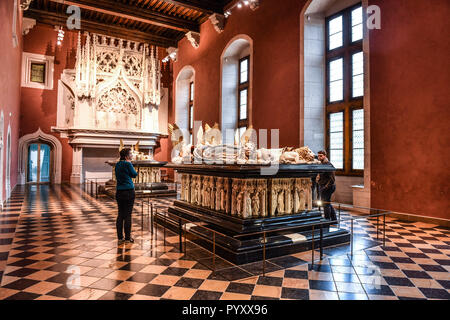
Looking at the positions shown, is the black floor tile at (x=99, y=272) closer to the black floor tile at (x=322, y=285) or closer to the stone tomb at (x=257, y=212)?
the stone tomb at (x=257, y=212)

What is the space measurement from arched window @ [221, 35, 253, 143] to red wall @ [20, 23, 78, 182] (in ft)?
28.0

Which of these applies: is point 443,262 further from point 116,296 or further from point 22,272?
point 22,272

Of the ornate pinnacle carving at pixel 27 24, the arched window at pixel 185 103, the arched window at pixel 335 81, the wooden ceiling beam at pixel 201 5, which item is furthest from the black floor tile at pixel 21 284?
the ornate pinnacle carving at pixel 27 24

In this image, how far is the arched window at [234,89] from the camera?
39.4 feet


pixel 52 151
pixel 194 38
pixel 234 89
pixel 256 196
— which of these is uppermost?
pixel 194 38

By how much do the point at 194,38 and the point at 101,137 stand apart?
268 inches

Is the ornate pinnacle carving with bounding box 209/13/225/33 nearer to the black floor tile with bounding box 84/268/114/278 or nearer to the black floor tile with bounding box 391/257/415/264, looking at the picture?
the black floor tile with bounding box 391/257/415/264

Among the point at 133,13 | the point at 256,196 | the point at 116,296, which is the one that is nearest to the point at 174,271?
the point at 116,296

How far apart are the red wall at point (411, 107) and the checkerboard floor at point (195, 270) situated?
1288 millimetres

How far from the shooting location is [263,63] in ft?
32.4

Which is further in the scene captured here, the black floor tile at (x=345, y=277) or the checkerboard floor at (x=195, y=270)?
the black floor tile at (x=345, y=277)

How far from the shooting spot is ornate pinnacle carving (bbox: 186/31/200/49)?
553 inches

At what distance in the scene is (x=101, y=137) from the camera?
1462cm

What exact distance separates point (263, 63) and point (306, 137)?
3.27m
